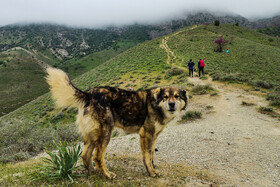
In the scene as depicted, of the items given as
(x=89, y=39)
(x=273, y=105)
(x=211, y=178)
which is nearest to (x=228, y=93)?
(x=273, y=105)

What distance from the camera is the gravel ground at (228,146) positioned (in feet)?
14.1

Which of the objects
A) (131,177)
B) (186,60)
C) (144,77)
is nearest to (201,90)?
(144,77)

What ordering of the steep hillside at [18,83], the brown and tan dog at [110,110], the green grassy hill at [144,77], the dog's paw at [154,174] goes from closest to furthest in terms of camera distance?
the brown and tan dog at [110,110] < the dog's paw at [154,174] < the green grassy hill at [144,77] < the steep hillside at [18,83]

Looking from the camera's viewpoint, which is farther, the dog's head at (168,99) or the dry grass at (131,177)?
the dog's head at (168,99)

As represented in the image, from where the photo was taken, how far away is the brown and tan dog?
3.17 metres

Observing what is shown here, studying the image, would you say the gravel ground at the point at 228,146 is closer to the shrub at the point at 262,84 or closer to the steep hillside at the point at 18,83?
the shrub at the point at 262,84

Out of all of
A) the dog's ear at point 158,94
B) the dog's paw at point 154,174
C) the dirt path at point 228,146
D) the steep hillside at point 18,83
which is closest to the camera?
the dog's ear at point 158,94

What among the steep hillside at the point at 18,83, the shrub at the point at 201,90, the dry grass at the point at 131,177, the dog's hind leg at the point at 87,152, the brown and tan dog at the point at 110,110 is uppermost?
the brown and tan dog at the point at 110,110

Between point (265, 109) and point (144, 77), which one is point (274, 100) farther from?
point (144, 77)

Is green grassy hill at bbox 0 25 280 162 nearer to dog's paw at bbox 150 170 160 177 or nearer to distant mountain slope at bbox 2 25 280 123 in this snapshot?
distant mountain slope at bbox 2 25 280 123

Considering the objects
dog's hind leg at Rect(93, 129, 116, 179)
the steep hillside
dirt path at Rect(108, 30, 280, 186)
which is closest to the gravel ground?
dirt path at Rect(108, 30, 280, 186)

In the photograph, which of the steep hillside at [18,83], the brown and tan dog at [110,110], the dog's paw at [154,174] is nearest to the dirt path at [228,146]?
the dog's paw at [154,174]

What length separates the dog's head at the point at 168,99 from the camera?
339 cm

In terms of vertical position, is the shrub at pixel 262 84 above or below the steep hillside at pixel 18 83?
above
